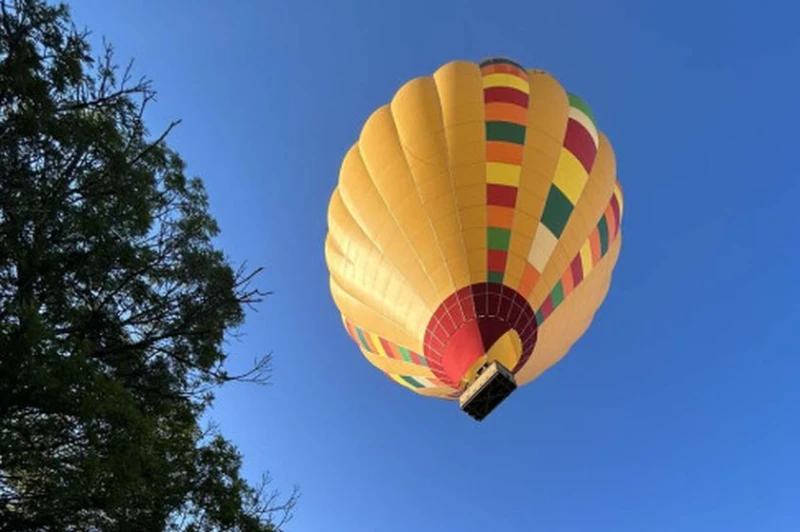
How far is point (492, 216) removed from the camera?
490 inches

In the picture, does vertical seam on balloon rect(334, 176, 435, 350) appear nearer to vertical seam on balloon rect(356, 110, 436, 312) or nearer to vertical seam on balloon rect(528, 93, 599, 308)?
vertical seam on balloon rect(356, 110, 436, 312)

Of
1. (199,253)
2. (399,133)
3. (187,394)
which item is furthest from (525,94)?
(187,394)

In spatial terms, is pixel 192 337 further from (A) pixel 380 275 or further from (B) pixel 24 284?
(A) pixel 380 275

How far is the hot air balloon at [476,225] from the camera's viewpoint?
12133 millimetres

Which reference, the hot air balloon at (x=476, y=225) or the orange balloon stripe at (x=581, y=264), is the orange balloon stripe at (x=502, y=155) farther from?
the orange balloon stripe at (x=581, y=264)

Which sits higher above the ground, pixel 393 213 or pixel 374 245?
pixel 393 213

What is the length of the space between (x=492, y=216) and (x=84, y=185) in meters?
8.32

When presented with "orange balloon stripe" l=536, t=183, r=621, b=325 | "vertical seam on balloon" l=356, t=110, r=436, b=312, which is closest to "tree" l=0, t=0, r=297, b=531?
"vertical seam on balloon" l=356, t=110, r=436, b=312

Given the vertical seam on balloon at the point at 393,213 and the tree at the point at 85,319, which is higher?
the vertical seam on balloon at the point at 393,213

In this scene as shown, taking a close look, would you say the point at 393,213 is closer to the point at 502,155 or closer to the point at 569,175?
the point at 502,155

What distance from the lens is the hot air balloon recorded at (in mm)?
12133

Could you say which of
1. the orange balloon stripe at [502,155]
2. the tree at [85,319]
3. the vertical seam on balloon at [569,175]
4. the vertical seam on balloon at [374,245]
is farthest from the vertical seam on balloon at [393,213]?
the tree at [85,319]

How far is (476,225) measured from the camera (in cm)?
1238

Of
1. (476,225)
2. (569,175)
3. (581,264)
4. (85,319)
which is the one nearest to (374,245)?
(476,225)
